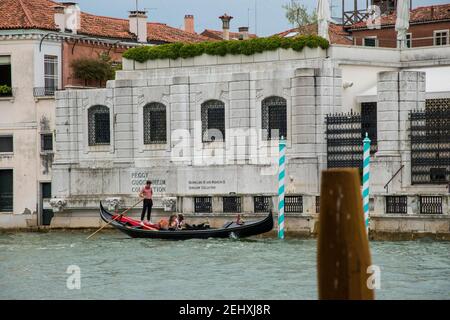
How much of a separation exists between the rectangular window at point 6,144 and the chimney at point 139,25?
6234mm

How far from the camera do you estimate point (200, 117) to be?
35.1 m

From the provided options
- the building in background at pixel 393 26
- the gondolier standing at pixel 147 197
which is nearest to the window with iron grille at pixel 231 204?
the gondolier standing at pixel 147 197

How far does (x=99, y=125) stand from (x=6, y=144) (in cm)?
358

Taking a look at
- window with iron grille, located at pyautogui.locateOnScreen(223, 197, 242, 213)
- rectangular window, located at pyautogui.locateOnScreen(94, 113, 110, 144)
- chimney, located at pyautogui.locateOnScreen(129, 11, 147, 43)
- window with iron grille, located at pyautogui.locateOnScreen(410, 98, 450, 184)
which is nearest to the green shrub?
chimney, located at pyautogui.locateOnScreen(129, 11, 147, 43)

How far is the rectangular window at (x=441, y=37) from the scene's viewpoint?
4612 centimetres

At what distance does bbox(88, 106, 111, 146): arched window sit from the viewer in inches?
1457

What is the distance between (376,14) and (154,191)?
50.8ft

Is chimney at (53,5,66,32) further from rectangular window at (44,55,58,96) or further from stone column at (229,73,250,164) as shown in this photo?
stone column at (229,73,250,164)

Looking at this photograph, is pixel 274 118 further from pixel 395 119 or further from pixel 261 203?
pixel 395 119

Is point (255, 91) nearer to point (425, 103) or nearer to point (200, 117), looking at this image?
point (200, 117)

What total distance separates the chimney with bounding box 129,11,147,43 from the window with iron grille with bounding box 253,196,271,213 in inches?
468

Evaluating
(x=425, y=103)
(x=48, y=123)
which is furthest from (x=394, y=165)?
(x=48, y=123)

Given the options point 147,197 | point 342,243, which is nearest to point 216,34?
point 147,197
